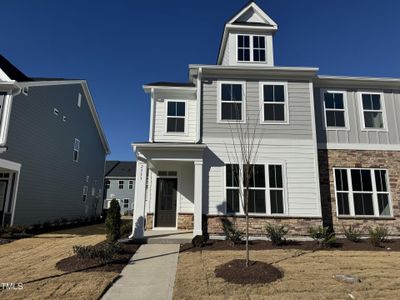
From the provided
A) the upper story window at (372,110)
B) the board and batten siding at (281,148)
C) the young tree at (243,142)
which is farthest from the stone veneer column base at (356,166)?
the young tree at (243,142)

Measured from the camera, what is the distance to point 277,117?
10555mm

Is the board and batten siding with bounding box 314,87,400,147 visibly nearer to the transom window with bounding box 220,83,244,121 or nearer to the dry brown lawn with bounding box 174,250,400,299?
the transom window with bounding box 220,83,244,121

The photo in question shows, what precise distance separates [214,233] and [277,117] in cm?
505

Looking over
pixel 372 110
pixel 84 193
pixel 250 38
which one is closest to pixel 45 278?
pixel 250 38

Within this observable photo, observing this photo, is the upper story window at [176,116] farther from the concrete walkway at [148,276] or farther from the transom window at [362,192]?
the transom window at [362,192]

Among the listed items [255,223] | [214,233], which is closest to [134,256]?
[214,233]

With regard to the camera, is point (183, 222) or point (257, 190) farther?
point (183, 222)

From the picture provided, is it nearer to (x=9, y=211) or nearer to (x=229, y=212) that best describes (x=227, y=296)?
(x=229, y=212)

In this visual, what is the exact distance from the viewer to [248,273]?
5562 millimetres

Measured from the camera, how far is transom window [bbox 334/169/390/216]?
10.1m

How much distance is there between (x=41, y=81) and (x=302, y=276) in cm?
1517

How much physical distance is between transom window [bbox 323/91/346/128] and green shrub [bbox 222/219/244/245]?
18.3ft

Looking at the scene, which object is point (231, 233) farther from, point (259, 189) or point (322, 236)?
point (322, 236)

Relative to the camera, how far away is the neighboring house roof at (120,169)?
3884 centimetres
